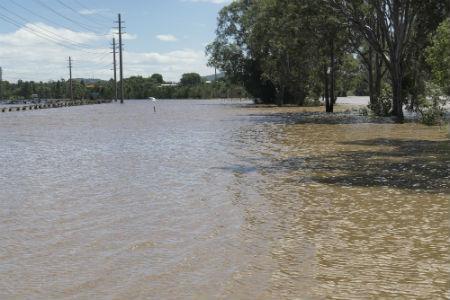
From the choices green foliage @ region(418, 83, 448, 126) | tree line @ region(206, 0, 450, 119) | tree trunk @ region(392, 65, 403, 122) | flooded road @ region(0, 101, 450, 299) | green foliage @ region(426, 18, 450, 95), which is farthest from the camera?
tree trunk @ region(392, 65, 403, 122)

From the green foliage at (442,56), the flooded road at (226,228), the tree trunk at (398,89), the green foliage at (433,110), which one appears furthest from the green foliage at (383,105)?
the flooded road at (226,228)

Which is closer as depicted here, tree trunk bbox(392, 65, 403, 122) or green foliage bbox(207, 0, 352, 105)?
tree trunk bbox(392, 65, 403, 122)

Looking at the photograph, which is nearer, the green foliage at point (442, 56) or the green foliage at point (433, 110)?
the green foliage at point (442, 56)

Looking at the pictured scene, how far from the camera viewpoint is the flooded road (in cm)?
683

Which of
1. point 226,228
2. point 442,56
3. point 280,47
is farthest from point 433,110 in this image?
point 280,47

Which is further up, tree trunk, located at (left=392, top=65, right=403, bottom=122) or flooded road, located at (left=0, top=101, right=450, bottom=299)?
tree trunk, located at (left=392, top=65, right=403, bottom=122)

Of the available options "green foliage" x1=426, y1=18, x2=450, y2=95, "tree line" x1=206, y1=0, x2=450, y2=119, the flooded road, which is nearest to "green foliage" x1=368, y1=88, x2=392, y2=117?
"tree line" x1=206, y1=0, x2=450, y2=119

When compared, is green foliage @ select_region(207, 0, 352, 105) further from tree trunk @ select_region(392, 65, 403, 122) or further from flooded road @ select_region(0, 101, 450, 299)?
flooded road @ select_region(0, 101, 450, 299)

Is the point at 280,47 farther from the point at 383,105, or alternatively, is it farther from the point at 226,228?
the point at 226,228

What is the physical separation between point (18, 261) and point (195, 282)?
8.70 feet

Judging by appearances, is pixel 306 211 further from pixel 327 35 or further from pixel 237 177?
pixel 327 35

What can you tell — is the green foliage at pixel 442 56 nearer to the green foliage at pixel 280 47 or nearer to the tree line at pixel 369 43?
the tree line at pixel 369 43

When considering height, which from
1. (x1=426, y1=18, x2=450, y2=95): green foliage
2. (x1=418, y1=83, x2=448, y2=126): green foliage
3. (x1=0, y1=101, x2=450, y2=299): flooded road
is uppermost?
(x1=426, y1=18, x2=450, y2=95): green foliage

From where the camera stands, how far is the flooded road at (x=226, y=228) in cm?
683
